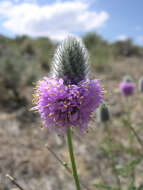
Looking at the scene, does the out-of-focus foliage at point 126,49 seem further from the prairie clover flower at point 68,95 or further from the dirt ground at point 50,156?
the prairie clover flower at point 68,95

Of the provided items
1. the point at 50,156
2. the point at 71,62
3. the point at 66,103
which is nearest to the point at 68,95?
the point at 66,103

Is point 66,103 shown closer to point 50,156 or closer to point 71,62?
point 71,62

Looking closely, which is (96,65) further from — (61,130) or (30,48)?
(61,130)

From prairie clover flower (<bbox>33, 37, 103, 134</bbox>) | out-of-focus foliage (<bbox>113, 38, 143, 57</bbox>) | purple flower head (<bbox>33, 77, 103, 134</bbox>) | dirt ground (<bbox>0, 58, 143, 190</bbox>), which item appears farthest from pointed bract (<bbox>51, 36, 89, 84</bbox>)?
out-of-focus foliage (<bbox>113, 38, 143, 57</bbox>)

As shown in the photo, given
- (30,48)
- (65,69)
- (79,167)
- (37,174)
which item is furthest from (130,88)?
(30,48)

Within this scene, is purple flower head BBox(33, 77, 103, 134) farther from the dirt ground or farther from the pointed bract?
the dirt ground

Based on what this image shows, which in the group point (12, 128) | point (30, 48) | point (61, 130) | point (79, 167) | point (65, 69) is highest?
point (30, 48)

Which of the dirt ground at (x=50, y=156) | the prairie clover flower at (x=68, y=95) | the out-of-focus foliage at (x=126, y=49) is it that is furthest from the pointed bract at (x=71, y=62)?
the out-of-focus foliage at (x=126, y=49)

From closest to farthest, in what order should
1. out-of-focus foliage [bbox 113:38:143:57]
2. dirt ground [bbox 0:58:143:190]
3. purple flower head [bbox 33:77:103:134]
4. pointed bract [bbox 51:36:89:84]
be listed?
purple flower head [bbox 33:77:103:134], pointed bract [bbox 51:36:89:84], dirt ground [bbox 0:58:143:190], out-of-focus foliage [bbox 113:38:143:57]
